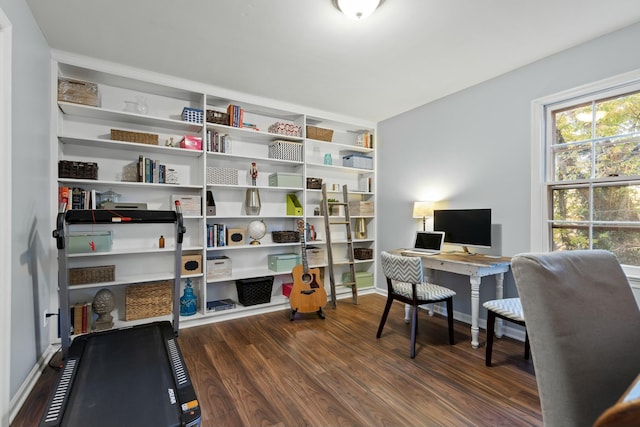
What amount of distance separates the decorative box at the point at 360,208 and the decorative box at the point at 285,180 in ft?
3.15

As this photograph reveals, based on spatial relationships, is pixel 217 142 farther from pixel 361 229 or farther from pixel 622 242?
pixel 622 242

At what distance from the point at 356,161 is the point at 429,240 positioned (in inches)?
63.5

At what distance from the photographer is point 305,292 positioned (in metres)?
3.38

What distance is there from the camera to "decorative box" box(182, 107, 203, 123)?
318cm

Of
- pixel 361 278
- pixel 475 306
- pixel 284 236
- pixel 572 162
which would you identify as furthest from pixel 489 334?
pixel 284 236

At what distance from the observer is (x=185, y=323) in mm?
3170

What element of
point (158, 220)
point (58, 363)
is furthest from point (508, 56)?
point (58, 363)

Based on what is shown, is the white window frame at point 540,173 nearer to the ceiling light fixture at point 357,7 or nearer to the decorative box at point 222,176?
the ceiling light fixture at point 357,7

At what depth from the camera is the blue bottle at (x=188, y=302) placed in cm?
322

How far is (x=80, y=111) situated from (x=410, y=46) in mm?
3059

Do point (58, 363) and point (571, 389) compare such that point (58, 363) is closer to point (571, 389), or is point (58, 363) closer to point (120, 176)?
point (120, 176)

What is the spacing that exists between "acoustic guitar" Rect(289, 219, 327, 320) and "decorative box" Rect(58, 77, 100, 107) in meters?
2.49

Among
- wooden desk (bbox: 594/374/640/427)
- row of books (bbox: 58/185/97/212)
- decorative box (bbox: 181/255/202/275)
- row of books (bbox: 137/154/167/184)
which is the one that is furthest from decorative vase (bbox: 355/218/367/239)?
wooden desk (bbox: 594/374/640/427)

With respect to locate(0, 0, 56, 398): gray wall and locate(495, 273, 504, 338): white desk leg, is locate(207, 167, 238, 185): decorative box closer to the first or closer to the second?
locate(0, 0, 56, 398): gray wall
